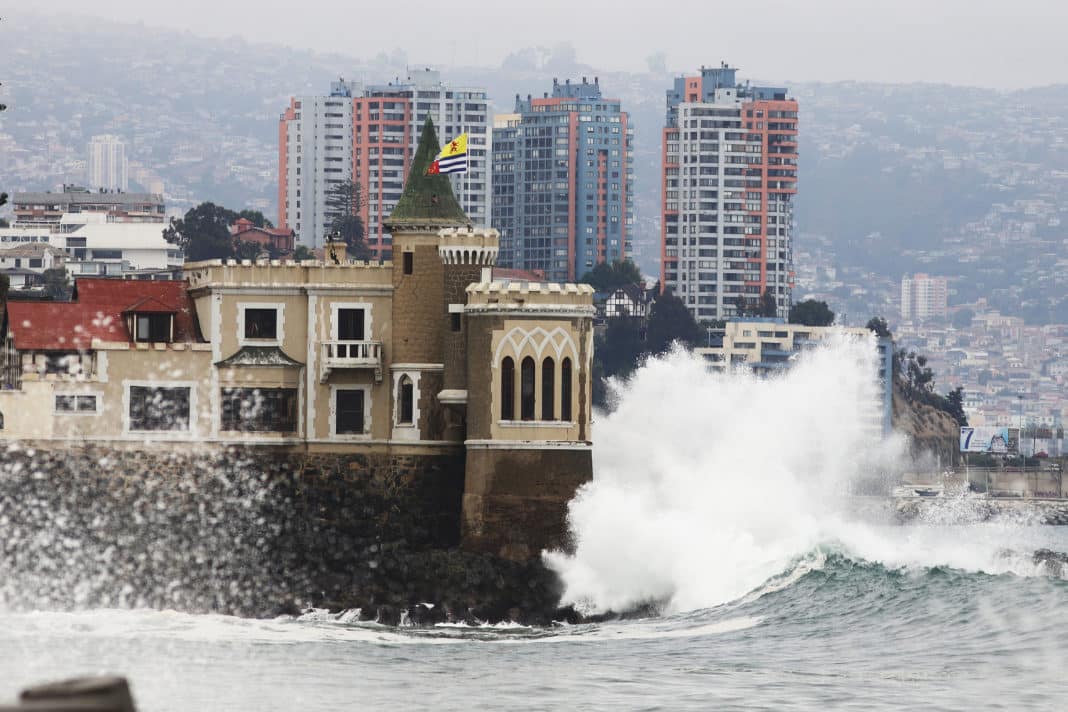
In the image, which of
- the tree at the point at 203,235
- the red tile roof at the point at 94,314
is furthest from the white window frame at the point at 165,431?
the tree at the point at 203,235

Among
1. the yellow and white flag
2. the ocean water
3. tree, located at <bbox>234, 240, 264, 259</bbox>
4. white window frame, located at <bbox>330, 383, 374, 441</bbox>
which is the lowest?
the ocean water

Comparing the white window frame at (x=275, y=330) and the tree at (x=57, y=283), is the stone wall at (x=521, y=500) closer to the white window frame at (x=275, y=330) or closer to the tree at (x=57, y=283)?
the white window frame at (x=275, y=330)

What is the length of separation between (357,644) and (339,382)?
12.1m

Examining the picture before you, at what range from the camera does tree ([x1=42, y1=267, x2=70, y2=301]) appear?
13795cm

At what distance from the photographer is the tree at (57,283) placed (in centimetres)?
13795

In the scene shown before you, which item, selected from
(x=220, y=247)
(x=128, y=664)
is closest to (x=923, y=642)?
(x=128, y=664)

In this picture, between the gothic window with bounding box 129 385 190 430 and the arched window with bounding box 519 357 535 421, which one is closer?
the arched window with bounding box 519 357 535 421

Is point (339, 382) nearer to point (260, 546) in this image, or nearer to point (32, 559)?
point (260, 546)

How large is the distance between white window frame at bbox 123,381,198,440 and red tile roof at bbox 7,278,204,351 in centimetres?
166

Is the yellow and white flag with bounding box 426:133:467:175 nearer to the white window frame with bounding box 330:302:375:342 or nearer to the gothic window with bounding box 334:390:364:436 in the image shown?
the white window frame with bounding box 330:302:375:342

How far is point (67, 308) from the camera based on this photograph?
65438mm

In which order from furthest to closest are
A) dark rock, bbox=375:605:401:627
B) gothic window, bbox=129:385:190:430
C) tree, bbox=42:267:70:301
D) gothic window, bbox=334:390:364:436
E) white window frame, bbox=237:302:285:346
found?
tree, bbox=42:267:70:301
white window frame, bbox=237:302:285:346
gothic window, bbox=334:390:364:436
gothic window, bbox=129:385:190:430
dark rock, bbox=375:605:401:627

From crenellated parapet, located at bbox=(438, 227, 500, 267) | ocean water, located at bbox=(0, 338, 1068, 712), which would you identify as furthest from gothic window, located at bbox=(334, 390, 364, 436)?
ocean water, located at bbox=(0, 338, 1068, 712)

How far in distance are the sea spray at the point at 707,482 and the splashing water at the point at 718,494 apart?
0.04m
